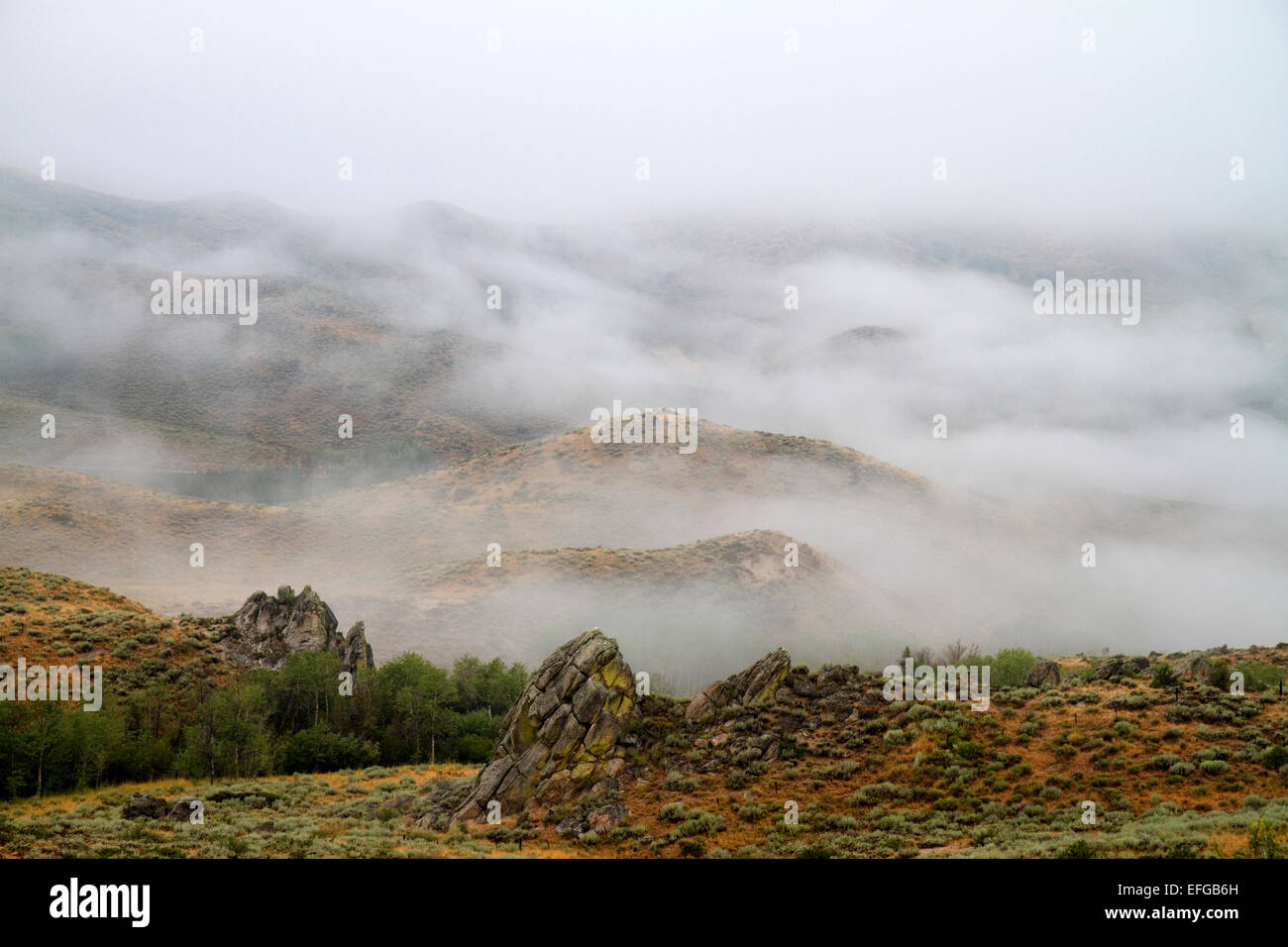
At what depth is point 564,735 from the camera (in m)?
29.7

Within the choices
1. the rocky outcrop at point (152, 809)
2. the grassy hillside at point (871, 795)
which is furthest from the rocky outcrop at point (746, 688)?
the rocky outcrop at point (152, 809)

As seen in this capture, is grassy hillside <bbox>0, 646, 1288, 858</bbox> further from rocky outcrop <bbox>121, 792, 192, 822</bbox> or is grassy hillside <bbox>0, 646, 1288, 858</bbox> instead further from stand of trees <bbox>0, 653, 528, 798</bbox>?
stand of trees <bbox>0, 653, 528, 798</bbox>

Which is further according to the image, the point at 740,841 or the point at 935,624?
the point at 935,624

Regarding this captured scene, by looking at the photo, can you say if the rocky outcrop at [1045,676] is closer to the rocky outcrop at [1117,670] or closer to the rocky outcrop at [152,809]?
the rocky outcrop at [1117,670]

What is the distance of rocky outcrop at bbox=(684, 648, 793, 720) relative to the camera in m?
33.1

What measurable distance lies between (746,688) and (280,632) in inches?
1513

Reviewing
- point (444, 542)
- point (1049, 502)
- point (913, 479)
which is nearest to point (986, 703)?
point (444, 542)

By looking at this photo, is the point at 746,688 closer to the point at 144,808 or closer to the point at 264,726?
the point at 144,808

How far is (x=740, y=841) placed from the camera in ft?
78.4

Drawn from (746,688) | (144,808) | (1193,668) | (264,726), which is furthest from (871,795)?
(264,726)

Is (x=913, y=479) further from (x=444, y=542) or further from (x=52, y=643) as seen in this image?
(x=52, y=643)

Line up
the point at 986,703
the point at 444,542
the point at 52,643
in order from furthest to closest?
the point at 444,542, the point at 52,643, the point at 986,703

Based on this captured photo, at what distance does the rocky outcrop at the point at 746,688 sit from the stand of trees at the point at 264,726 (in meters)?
22.4
